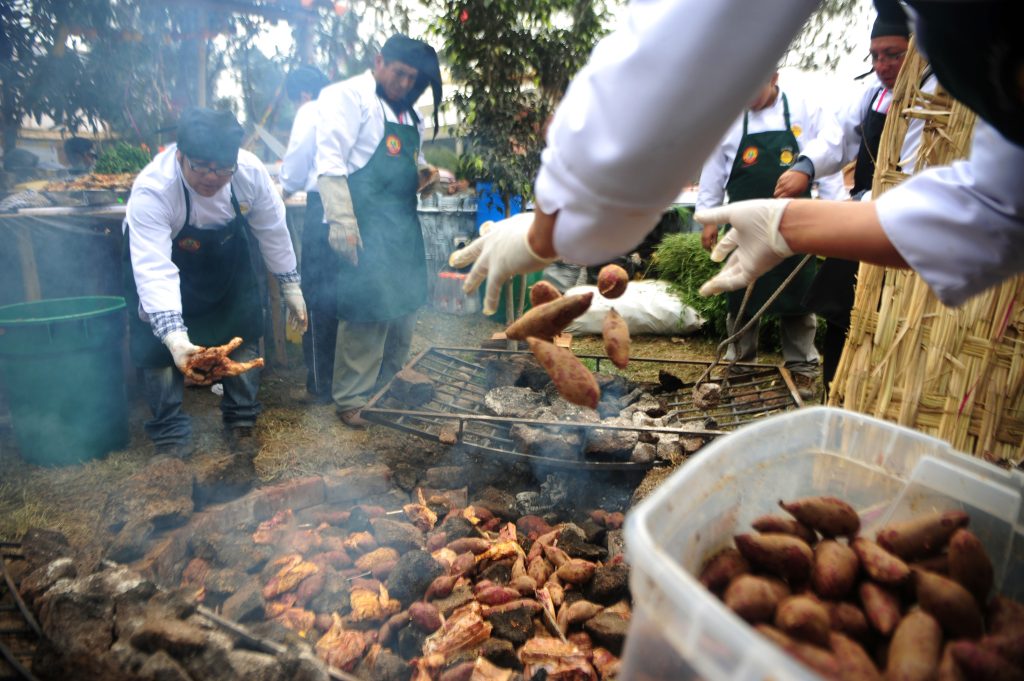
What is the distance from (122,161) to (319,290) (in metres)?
4.33

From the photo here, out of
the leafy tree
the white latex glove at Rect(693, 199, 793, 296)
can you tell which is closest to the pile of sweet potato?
the white latex glove at Rect(693, 199, 793, 296)

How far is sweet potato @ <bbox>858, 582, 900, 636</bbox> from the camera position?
1120mm

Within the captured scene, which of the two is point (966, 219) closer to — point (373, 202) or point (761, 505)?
point (761, 505)

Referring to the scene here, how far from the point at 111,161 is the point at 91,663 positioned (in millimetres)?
7050

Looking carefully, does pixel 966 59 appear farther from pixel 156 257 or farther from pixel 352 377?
pixel 352 377

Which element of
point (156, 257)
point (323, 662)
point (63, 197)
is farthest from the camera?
point (63, 197)

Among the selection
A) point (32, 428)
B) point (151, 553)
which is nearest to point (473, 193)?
point (32, 428)

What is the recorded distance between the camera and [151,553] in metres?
2.73

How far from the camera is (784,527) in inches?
51.5

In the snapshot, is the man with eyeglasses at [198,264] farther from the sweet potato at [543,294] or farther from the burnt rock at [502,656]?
the sweet potato at [543,294]

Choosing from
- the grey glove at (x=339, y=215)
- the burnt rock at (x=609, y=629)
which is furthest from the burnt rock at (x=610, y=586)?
the grey glove at (x=339, y=215)

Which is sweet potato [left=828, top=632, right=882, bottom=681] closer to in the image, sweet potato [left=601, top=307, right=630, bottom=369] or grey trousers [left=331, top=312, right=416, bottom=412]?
sweet potato [left=601, top=307, right=630, bottom=369]

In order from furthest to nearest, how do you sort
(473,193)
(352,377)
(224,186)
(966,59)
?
(473,193) < (352,377) < (224,186) < (966,59)

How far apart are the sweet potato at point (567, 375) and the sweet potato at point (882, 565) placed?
0.91 metres
